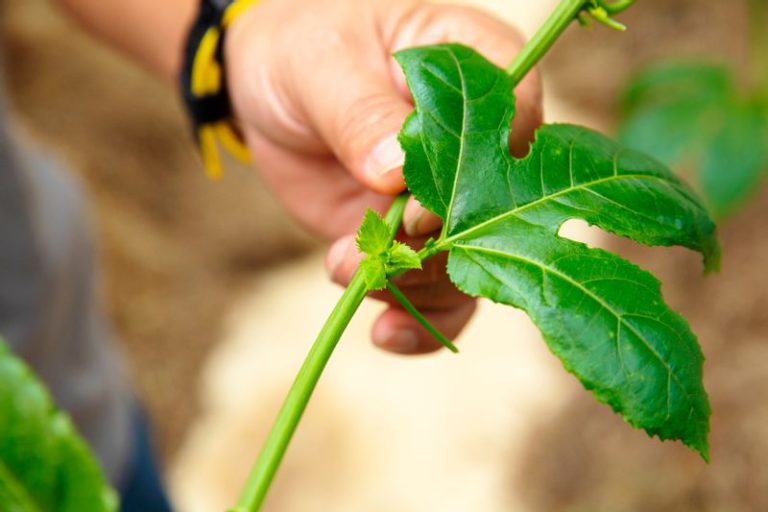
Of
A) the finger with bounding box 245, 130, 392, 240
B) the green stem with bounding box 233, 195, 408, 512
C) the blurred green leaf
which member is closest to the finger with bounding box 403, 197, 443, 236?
the green stem with bounding box 233, 195, 408, 512

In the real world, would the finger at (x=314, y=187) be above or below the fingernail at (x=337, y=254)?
below

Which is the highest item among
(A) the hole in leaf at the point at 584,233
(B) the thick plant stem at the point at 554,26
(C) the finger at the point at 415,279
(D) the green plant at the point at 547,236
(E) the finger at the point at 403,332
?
(B) the thick plant stem at the point at 554,26

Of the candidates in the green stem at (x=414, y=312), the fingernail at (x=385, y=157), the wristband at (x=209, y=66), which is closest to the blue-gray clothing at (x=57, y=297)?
the wristband at (x=209, y=66)

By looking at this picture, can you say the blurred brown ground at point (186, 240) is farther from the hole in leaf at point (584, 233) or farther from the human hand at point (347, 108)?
the human hand at point (347, 108)

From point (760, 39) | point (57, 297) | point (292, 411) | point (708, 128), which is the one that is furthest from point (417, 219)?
point (760, 39)

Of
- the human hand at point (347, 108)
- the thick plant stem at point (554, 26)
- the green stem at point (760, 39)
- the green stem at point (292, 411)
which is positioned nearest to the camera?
the green stem at point (292, 411)

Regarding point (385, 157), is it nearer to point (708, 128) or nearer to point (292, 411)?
point (292, 411)
